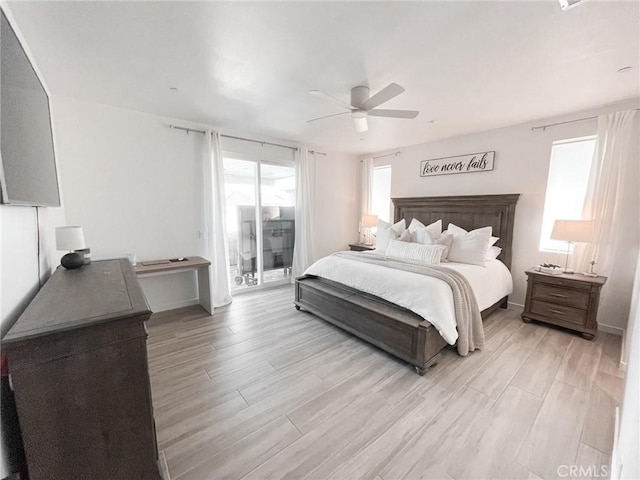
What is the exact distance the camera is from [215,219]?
3.76 metres

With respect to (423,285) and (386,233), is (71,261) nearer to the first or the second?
(423,285)

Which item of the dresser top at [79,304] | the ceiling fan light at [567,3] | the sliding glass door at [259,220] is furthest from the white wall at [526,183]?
the dresser top at [79,304]

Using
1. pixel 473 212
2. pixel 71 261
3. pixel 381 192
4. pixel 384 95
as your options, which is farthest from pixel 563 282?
pixel 71 261

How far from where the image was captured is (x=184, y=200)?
3594mm

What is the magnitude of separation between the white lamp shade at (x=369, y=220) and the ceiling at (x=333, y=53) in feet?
7.50

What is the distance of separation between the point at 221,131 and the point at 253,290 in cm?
261

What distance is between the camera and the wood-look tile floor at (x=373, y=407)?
1.45 m

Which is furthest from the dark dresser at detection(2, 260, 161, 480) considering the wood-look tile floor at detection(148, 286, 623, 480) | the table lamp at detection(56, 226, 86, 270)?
the table lamp at detection(56, 226, 86, 270)

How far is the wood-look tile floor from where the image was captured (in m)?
1.45

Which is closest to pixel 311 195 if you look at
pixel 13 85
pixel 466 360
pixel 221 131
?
pixel 221 131

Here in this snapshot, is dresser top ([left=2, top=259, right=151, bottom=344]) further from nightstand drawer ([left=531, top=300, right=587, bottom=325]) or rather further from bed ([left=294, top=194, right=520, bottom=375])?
nightstand drawer ([left=531, top=300, right=587, bottom=325])

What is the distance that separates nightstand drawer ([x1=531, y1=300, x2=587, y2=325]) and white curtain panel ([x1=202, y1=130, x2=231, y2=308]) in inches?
162

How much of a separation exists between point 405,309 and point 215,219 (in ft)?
9.40

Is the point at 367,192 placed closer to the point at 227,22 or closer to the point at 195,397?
the point at 227,22
